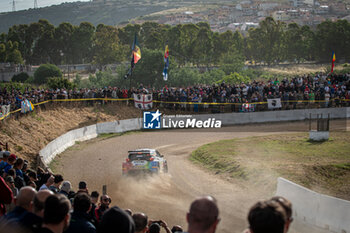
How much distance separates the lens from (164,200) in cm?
1661

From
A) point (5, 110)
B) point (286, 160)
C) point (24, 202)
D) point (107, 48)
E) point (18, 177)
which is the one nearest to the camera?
point (24, 202)

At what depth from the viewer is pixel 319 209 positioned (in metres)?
13.1

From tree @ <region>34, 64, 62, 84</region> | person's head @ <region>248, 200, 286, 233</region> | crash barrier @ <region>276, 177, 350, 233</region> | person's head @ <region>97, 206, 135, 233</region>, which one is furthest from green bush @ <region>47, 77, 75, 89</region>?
person's head @ <region>248, 200, 286, 233</region>

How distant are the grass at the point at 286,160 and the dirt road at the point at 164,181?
0.92 metres

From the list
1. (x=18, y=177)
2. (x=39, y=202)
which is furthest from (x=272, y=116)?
(x=39, y=202)

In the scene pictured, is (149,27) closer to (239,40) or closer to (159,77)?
(239,40)

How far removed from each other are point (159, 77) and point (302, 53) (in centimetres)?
4495

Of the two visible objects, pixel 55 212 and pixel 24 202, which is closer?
pixel 55 212

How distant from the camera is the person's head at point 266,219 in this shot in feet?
13.3

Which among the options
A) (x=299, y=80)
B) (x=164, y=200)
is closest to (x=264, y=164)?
(x=164, y=200)

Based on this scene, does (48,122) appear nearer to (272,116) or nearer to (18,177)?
(272,116)

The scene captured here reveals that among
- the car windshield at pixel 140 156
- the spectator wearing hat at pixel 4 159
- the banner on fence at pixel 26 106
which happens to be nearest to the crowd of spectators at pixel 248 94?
the banner on fence at pixel 26 106

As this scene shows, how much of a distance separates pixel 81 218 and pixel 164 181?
44.2 feet

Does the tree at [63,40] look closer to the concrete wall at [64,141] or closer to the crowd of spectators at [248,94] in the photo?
the crowd of spectators at [248,94]
